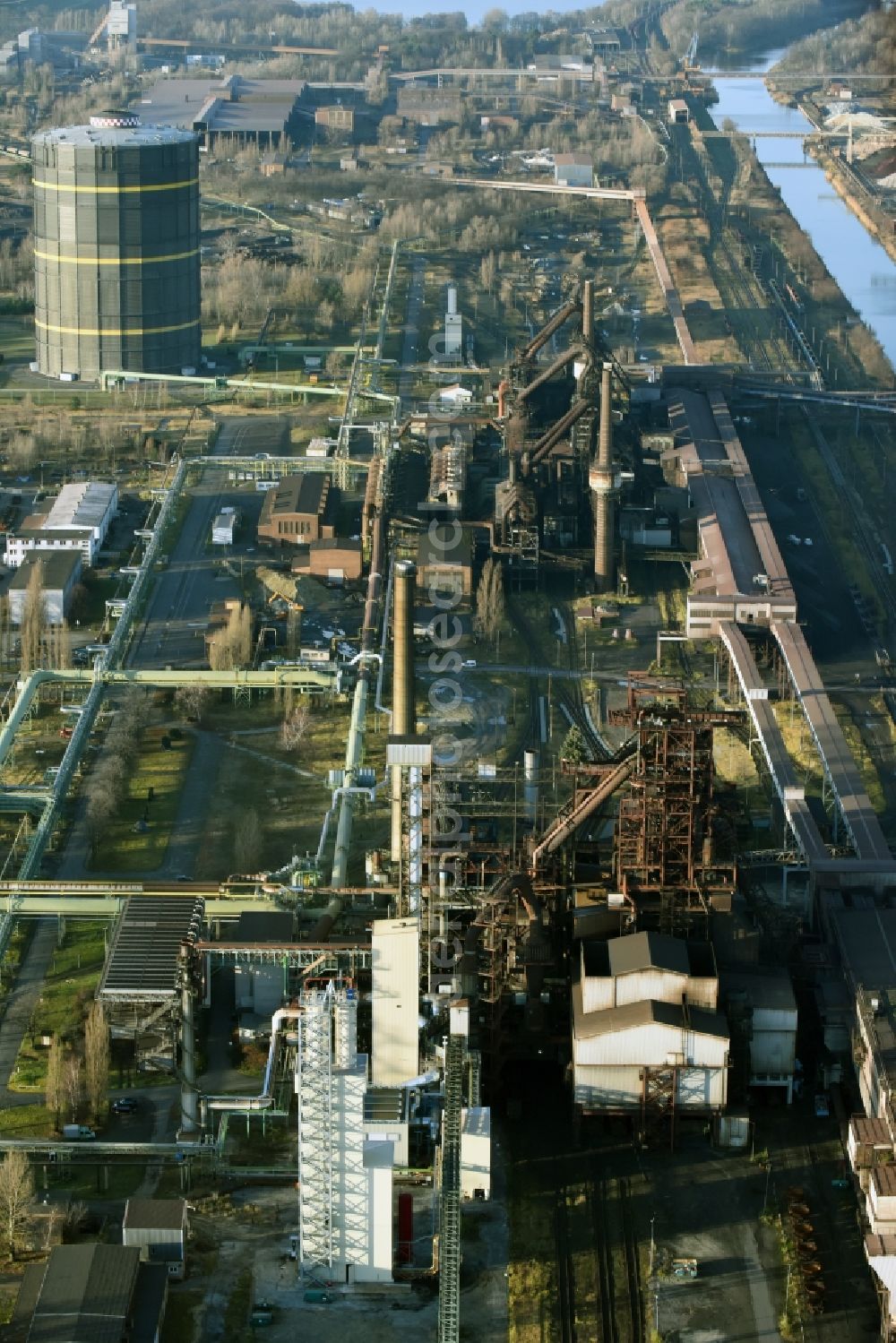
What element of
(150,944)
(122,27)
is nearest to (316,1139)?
(150,944)

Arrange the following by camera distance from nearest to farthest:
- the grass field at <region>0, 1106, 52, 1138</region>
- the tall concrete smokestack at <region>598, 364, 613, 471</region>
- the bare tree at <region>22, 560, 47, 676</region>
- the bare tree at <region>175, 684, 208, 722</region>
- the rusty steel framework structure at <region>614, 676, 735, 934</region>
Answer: the grass field at <region>0, 1106, 52, 1138</region>
the rusty steel framework structure at <region>614, 676, 735, 934</region>
the bare tree at <region>175, 684, 208, 722</region>
the bare tree at <region>22, 560, 47, 676</region>
the tall concrete smokestack at <region>598, 364, 613, 471</region>

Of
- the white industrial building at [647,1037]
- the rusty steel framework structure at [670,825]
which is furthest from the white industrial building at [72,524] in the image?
the white industrial building at [647,1037]

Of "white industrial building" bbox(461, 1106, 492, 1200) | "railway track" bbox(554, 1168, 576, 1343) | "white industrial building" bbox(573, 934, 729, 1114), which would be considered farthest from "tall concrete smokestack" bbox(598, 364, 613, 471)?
"white industrial building" bbox(461, 1106, 492, 1200)

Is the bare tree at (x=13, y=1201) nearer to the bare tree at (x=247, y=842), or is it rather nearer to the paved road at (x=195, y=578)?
the bare tree at (x=247, y=842)

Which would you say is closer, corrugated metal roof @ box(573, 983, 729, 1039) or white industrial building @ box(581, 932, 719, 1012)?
corrugated metal roof @ box(573, 983, 729, 1039)

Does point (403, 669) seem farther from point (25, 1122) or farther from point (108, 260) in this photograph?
point (108, 260)

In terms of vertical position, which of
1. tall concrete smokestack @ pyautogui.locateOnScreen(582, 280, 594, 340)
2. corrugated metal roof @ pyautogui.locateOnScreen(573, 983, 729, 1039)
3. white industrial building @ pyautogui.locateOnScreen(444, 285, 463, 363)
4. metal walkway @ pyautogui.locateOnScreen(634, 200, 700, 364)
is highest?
tall concrete smokestack @ pyautogui.locateOnScreen(582, 280, 594, 340)

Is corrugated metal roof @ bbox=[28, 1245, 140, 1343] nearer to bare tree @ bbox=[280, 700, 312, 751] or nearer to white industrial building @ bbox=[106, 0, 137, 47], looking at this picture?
bare tree @ bbox=[280, 700, 312, 751]
